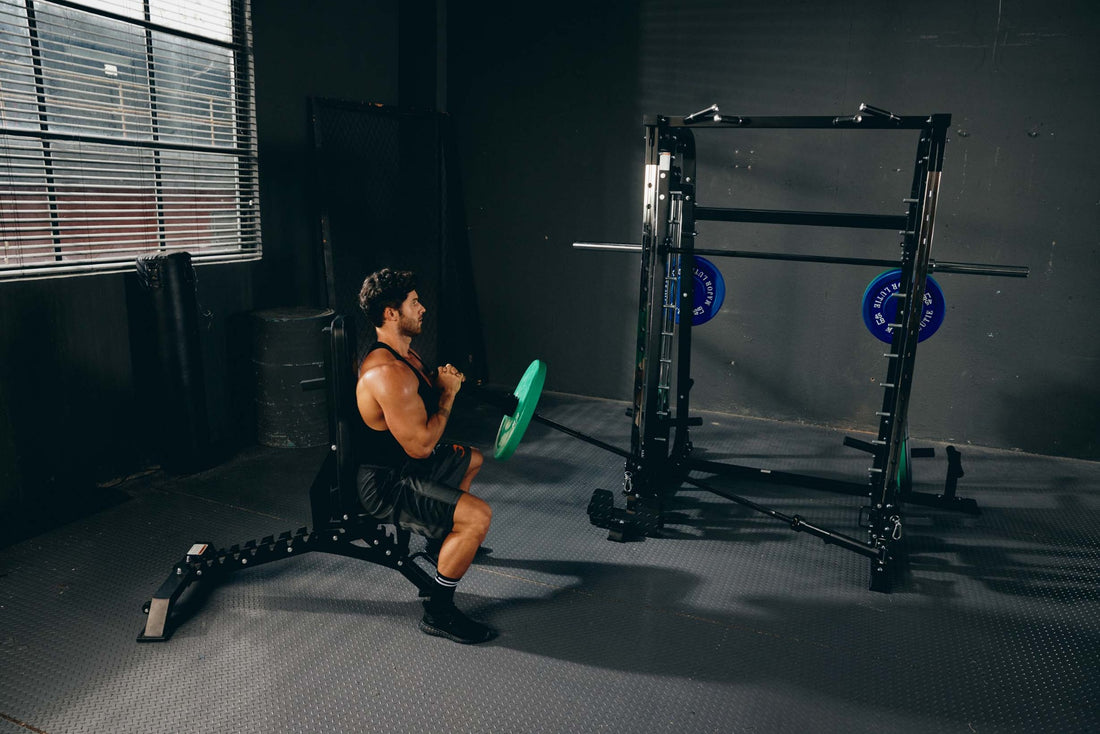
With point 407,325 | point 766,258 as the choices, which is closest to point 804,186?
point 766,258

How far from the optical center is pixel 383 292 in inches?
89.7

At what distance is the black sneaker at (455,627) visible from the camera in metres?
2.30

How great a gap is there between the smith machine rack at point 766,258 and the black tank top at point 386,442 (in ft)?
3.16

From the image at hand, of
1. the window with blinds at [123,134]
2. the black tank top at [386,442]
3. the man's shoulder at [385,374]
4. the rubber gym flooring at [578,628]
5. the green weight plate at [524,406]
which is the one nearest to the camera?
the rubber gym flooring at [578,628]

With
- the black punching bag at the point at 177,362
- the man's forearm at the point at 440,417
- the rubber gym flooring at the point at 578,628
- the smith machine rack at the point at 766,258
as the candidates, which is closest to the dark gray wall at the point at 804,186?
the rubber gym flooring at the point at 578,628

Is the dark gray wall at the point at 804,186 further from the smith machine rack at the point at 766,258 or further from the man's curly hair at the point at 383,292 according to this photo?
the man's curly hair at the point at 383,292

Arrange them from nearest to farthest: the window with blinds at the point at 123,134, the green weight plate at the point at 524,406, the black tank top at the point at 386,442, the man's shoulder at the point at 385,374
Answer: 1. the man's shoulder at the point at 385,374
2. the black tank top at the point at 386,442
3. the green weight plate at the point at 524,406
4. the window with blinds at the point at 123,134

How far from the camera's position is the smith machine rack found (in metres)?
2.55

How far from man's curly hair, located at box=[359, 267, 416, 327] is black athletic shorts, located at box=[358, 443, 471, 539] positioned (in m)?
0.49

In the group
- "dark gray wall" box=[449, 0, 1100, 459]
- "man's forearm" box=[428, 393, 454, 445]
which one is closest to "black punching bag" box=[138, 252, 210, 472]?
"man's forearm" box=[428, 393, 454, 445]

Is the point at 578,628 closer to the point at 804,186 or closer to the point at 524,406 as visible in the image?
the point at 524,406

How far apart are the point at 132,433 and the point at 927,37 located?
450 cm

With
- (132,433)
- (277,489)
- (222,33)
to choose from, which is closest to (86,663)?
(277,489)

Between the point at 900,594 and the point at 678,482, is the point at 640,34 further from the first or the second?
the point at 900,594
